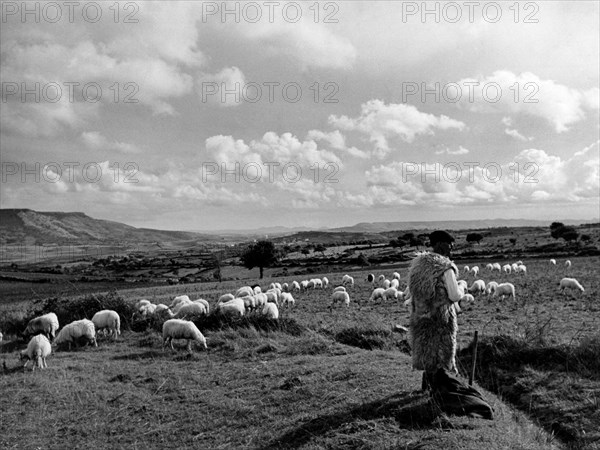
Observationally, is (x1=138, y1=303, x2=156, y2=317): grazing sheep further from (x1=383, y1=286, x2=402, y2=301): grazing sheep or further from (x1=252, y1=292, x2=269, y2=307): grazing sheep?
(x1=383, y1=286, x2=402, y2=301): grazing sheep

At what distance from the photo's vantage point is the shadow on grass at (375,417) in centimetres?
706

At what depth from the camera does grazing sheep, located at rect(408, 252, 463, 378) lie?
7.67 meters

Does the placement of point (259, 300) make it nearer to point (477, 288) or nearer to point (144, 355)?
point (144, 355)

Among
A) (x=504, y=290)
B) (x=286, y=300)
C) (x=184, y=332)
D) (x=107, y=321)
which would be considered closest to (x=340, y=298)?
(x=286, y=300)

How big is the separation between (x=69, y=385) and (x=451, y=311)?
902cm

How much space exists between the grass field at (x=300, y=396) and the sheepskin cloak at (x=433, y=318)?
76 cm

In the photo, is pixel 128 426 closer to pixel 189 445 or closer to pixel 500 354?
pixel 189 445

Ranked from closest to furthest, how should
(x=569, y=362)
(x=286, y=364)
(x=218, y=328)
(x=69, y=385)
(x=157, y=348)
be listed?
(x=569, y=362) < (x=69, y=385) < (x=286, y=364) < (x=157, y=348) < (x=218, y=328)

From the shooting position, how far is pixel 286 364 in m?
11.9

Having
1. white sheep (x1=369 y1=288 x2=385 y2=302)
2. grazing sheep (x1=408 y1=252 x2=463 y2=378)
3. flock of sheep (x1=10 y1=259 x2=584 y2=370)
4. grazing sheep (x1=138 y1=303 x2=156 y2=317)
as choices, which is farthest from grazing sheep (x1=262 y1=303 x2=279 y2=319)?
white sheep (x1=369 y1=288 x2=385 y2=302)

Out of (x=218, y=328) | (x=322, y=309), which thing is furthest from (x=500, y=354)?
(x=322, y=309)

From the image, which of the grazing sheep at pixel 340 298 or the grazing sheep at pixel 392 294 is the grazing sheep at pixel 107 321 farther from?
the grazing sheep at pixel 392 294

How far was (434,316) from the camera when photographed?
7.78 meters

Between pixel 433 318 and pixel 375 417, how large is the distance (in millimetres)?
1850
